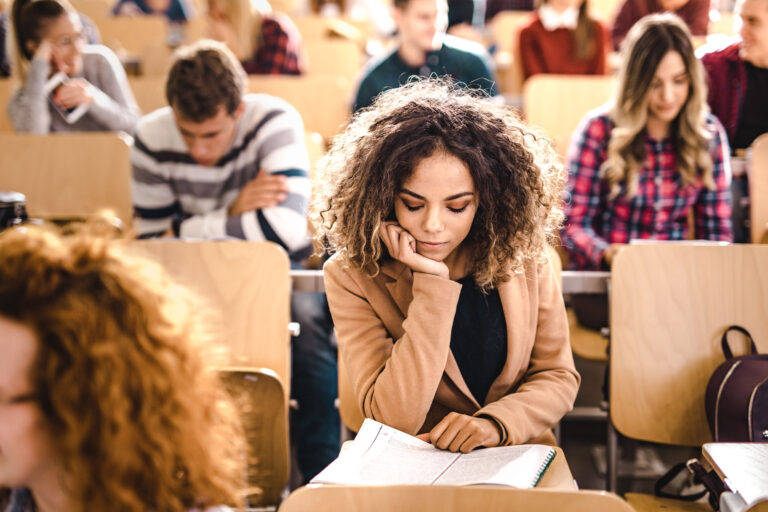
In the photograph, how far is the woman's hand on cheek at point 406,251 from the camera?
4.71 ft

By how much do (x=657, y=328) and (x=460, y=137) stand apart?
27.7 inches

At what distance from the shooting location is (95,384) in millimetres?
810

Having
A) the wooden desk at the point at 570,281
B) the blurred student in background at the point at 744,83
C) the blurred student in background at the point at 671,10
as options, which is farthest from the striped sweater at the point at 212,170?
the blurred student in background at the point at 671,10

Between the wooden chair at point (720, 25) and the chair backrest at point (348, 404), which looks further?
the wooden chair at point (720, 25)

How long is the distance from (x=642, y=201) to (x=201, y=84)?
1329mm

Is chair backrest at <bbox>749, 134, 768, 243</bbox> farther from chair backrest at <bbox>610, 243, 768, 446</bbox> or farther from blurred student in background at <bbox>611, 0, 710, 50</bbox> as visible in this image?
blurred student in background at <bbox>611, 0, 710, 50</bbox>

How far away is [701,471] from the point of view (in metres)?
1.40

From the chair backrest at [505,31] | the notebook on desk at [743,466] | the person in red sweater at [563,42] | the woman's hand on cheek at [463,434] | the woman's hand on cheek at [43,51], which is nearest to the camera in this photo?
the notebook on desk at [743,466]

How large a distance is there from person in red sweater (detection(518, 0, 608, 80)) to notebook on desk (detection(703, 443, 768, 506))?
9.89 ft

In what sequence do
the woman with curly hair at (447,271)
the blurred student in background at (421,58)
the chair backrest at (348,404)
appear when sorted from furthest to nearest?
the blurred student in background at (421,58), the chair backrest at (348,404), the woman with curly hair at (447,271)

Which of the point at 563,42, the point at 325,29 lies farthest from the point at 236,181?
the point at 325,29

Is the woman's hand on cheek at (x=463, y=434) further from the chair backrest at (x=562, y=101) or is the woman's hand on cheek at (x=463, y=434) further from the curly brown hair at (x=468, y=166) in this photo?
the chair backrest at (x=562, y=101)

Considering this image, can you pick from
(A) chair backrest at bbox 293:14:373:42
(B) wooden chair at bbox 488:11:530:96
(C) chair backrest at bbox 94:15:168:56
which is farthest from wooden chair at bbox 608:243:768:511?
(C) chair backrest at bbox 94:15:168:56

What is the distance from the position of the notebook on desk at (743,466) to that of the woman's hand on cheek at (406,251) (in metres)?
0.53
